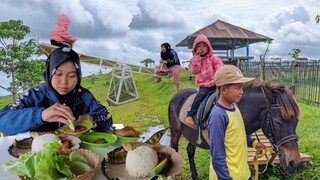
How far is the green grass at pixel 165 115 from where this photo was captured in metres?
3.47

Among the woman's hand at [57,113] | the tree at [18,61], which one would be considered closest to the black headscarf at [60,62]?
the woman's hand at [57,113]

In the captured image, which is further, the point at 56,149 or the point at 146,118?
the point at 146,118

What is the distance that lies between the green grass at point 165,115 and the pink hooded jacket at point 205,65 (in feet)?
2.34

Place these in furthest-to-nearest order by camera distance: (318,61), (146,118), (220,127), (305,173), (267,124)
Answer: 1. (146,118)
2. (318,61)
3. (305,173)
4. (267,124)
5. (220,127)

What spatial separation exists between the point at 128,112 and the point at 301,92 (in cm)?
348

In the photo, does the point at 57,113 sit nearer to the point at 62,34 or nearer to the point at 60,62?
the point at 60,62

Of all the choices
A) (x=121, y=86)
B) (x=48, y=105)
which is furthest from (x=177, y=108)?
(x=121, y=86)

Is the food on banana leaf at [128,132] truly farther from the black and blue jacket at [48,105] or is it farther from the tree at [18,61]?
the tree at [18,61]

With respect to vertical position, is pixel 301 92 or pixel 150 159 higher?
pixel 150 159

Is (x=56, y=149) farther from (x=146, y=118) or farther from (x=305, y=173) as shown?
(x=146, y=118)

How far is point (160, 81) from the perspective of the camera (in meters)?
8.67

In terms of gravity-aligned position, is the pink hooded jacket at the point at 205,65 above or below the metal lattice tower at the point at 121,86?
above

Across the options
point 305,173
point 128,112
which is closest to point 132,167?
point 305,173

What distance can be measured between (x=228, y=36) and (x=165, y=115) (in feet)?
18.1
